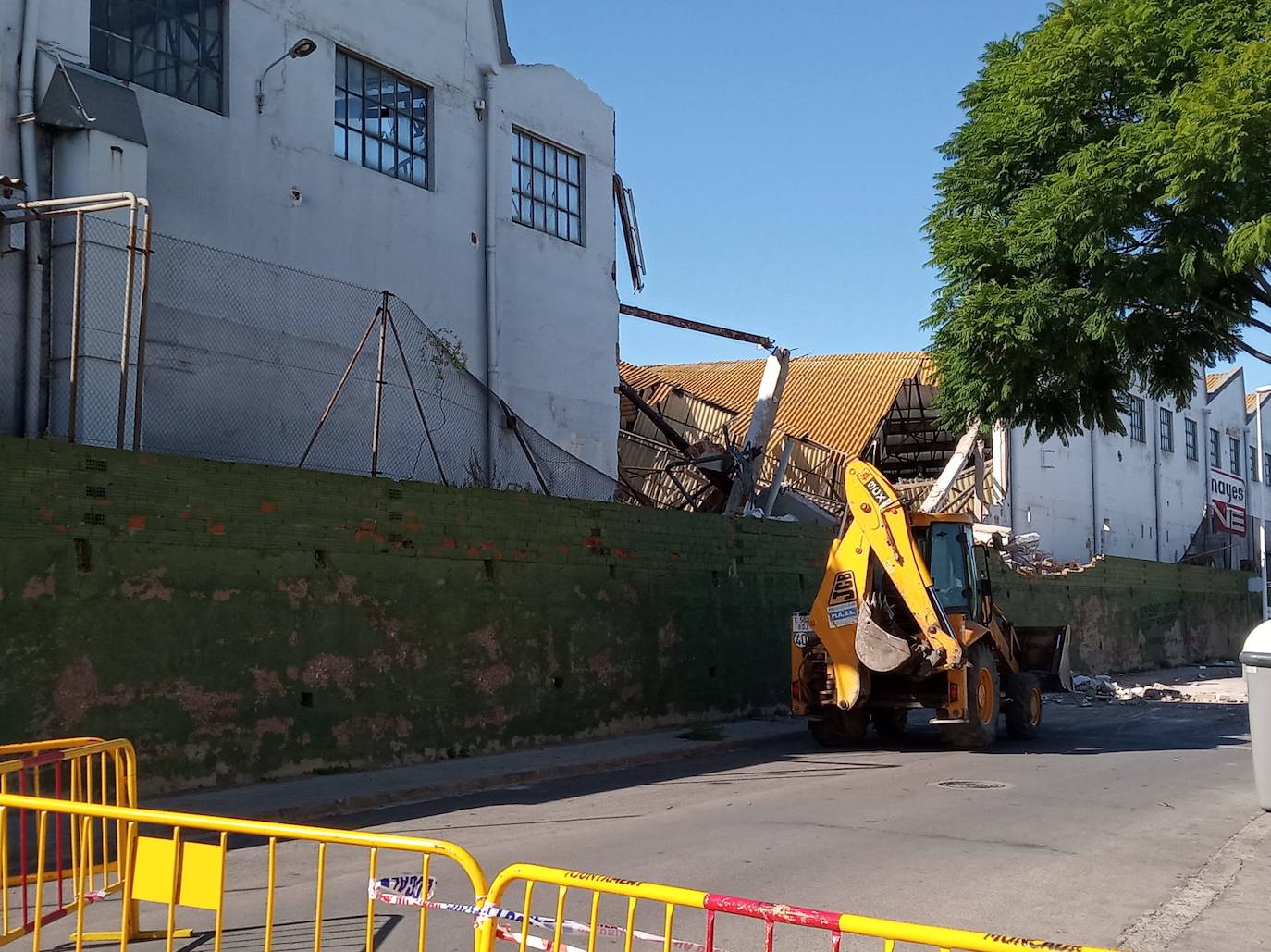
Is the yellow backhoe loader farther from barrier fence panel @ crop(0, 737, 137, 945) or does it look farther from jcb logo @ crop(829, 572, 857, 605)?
barrier fence panel @ crop(0, 737, 137, 945)

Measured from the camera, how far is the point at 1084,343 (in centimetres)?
1638

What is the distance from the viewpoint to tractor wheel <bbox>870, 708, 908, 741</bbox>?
1662 centimetres

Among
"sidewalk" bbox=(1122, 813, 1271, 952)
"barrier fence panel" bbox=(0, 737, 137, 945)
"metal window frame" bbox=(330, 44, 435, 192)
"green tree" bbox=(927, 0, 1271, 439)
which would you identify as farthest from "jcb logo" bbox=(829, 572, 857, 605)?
"metal window frame" bbox=(330, 44, 435, 192)

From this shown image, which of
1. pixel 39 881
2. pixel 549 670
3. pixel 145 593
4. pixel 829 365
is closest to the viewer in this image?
pixel 39 881

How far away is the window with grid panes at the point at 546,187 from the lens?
21.5 metres

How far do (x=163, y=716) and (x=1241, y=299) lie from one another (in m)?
13.0

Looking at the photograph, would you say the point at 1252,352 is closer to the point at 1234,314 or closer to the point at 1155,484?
the point at 1234,314

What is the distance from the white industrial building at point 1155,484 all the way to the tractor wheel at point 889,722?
15215 mm

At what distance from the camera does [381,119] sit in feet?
62.8

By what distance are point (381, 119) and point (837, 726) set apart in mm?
10728

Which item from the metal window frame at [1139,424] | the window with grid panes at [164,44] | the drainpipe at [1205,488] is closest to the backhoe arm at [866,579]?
the window with grid panes at [164,44]

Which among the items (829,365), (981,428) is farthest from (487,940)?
(829,365)

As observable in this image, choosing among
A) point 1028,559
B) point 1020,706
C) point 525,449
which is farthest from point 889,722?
point 1028,559

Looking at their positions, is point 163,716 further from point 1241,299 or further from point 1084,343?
point 1241,299
